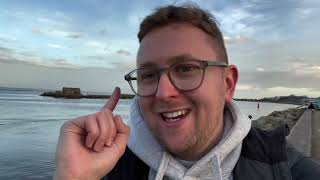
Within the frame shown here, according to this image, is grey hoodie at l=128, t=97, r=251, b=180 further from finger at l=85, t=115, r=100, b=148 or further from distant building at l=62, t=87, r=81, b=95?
distant building at l=62, t=87, r=81, b=95

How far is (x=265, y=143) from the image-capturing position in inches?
89.0

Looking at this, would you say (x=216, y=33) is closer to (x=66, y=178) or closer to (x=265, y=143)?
(x=265, y=143)

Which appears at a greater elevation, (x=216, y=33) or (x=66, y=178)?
(x=216, y=33)

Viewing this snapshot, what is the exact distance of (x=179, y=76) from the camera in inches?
88.7

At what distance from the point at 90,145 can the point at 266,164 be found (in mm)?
985

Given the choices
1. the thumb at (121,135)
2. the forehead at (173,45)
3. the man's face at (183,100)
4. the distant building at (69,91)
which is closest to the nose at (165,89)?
the man's face at (183,100)

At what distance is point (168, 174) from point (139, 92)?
527mm

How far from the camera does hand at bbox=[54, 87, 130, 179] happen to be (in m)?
2.01

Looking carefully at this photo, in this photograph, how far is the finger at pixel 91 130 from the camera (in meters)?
2.02

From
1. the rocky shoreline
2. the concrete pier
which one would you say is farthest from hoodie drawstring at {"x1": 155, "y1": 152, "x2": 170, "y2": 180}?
the rocky shoreline

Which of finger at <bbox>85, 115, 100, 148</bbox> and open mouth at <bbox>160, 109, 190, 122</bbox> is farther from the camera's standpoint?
open mouth at <bbox>160, 109, 190, 122</bbox>

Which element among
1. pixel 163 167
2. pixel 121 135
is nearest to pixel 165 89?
pixel 121 135

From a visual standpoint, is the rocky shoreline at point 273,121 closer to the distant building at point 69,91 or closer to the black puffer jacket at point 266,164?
the black puffer jacket at point 266,164

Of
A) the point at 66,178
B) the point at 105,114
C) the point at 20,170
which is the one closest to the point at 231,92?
the point at 105,114
